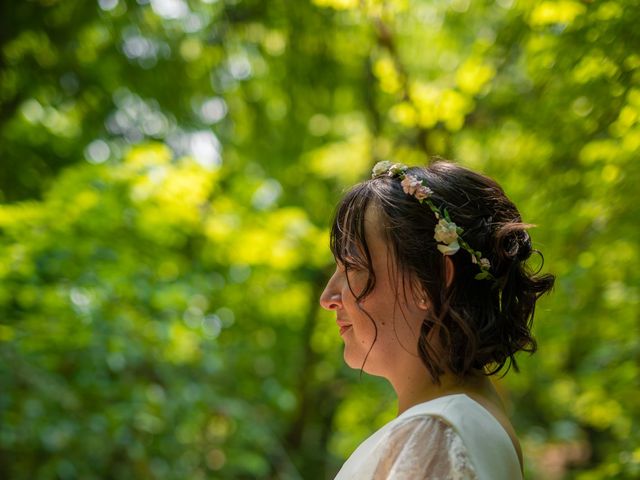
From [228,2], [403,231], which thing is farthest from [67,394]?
[403,231]

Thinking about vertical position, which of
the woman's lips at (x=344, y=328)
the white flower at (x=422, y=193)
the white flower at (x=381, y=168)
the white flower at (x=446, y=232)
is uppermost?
the white flower at (x=381, y=168)

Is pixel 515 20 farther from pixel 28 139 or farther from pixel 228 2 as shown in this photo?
pixel 28 139

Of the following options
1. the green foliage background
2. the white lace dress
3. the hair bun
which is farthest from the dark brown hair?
the green foliage background

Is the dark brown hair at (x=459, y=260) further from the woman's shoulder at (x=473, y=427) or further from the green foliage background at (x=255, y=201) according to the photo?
the green foliage background at (x=255, y=201)

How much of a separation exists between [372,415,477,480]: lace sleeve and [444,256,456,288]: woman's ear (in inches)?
10.1

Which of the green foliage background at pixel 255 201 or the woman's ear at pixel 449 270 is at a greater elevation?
the green foliage background at pixel 255 201

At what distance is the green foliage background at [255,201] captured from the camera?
10.6ft

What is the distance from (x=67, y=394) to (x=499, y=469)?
3543mm

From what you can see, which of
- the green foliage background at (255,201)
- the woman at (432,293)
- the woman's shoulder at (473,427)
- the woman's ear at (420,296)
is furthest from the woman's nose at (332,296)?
the green foliage background at (255,201)

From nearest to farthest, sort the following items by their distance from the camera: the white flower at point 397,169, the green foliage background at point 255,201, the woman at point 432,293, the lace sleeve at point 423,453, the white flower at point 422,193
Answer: the lace sleeve at point 423,453
the woman at point 432,293
the white flower at point 422,193
the white flower at point 397,169
the green foliage background at point 255,201

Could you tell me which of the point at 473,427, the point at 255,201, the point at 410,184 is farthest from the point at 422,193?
the point at 255,201

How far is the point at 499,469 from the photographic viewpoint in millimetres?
1225

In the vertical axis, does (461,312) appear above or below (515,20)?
below

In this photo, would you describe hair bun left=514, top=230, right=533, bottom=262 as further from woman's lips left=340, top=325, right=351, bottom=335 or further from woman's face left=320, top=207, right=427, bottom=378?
woman's lips left=340, top=325, right=351, bottom=335
